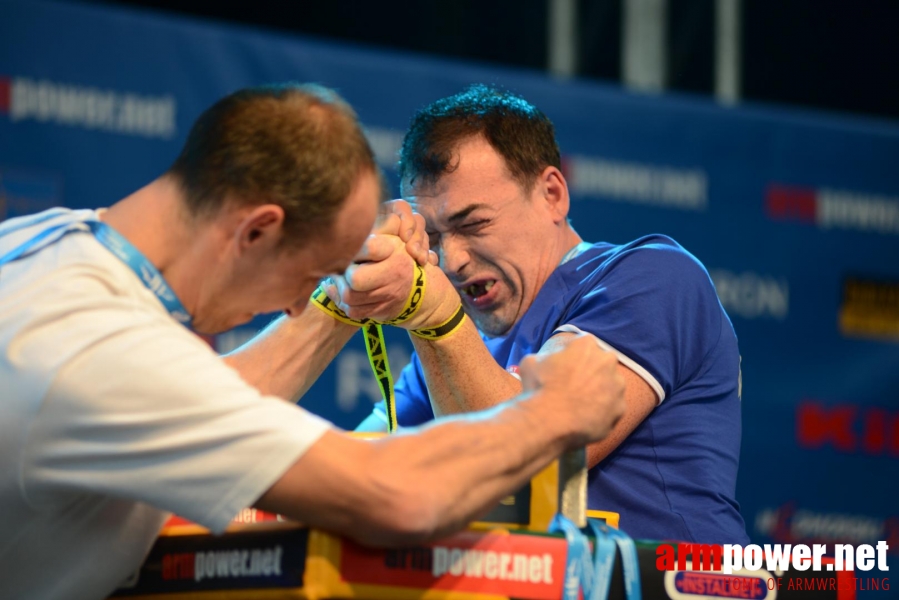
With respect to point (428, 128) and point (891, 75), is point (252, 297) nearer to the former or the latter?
point (428, 128)

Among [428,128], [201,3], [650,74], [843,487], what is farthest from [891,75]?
[428,128]

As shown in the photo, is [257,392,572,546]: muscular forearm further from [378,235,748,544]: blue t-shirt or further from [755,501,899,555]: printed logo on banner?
[755,501,899,555]: printed logo on banner

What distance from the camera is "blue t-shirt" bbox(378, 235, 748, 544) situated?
191cm

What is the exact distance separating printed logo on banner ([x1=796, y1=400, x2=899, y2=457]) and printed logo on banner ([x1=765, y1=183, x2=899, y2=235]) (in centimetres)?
70

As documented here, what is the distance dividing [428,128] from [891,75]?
10.9 ft

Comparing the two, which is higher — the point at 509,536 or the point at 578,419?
the point at 578,419

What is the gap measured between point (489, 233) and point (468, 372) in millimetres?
393

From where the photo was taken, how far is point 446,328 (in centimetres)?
203

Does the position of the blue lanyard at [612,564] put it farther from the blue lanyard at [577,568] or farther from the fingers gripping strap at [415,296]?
the fingers gripping strap at [415,296]

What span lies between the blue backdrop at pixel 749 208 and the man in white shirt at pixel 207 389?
2.18 meters

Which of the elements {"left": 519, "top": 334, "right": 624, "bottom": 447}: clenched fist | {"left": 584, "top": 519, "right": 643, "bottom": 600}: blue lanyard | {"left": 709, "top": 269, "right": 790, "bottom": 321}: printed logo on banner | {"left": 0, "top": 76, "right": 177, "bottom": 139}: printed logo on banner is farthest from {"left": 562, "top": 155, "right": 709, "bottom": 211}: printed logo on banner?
{"left": 584, "top": 519, "right": 643, "bottom": 600}: blue lanyard

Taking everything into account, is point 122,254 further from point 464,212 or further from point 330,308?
point 464,212

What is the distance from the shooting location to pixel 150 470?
1.20 metres

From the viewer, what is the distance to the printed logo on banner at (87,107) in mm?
3342
